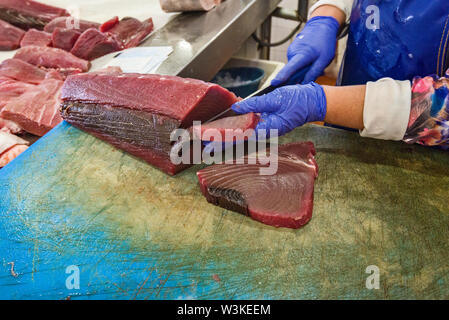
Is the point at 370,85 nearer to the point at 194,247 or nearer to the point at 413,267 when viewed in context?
the point at 413,267

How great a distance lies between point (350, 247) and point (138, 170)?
4.43 ft

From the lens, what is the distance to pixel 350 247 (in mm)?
1654

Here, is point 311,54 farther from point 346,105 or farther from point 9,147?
point 9,147

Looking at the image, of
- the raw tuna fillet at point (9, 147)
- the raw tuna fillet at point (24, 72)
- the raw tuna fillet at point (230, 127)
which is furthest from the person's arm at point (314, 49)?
the raw tuna fillet at point (24, 72)

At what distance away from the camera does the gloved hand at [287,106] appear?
2012 millimetres

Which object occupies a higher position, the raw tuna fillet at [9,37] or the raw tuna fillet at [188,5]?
the raw tuna fillet at [188,5]

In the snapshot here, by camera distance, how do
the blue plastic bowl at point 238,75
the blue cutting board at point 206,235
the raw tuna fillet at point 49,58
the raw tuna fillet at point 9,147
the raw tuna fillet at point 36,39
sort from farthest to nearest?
the blue plastic bowl at point 238,75 → the raw tuna fillet at point 36,39 → the raw tuna fillet at point 49,58 → the raw tuna fillet at point 9,147 → the blue cutting board at point 206,235

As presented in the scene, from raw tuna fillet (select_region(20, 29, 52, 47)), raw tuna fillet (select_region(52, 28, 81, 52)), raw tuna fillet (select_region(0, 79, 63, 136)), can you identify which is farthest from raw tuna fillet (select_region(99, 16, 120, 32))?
raw tuna fillet (select_region(0, 79, 63, 136))

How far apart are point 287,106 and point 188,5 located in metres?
2.48

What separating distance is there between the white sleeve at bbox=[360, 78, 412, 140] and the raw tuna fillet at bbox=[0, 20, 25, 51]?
3910mm

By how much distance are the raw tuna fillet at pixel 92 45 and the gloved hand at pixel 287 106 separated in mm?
2159

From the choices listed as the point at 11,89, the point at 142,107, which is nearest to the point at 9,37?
the point at 11,89

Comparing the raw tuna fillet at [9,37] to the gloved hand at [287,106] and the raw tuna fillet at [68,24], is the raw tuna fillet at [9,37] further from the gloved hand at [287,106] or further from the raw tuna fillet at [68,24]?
the gloved hand at [287,106]

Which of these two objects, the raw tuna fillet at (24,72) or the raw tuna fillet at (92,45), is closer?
the raw tuna fillet at (24,72)
